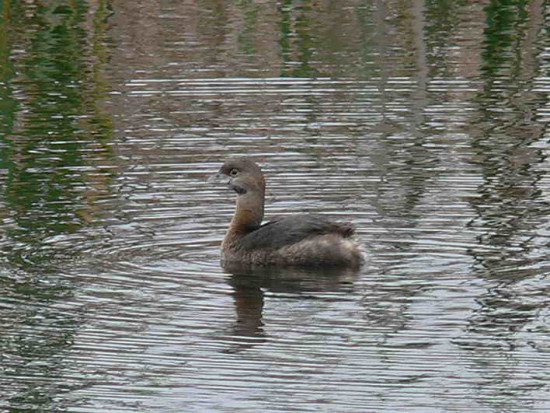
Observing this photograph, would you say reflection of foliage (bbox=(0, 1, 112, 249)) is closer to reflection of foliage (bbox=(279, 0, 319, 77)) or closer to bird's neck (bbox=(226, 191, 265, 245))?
bird's neck (bbox=(226, 191, 265, 245))

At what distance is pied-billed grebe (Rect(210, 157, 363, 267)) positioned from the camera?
11.6m

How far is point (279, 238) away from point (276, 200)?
1576 millimetres

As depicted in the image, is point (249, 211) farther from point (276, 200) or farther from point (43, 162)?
point (43, 162)

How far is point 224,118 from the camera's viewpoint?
1605 cm

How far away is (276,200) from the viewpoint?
13297 millimetres

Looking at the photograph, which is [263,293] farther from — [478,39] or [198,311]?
[478,39]

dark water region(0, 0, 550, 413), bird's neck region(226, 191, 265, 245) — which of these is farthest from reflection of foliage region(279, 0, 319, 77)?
bird's neck region(226, 191, 265, 245)

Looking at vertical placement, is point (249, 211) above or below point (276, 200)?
above

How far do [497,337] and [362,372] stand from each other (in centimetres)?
97

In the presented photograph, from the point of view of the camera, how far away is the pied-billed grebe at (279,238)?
38.0 ft

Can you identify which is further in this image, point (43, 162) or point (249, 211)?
point (43, 162)

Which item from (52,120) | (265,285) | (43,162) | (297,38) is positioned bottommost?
(297,38)

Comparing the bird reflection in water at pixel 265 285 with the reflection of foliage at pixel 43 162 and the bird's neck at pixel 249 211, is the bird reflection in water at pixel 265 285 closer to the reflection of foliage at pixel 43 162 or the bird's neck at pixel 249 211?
the bird's neck at pixel 249 211

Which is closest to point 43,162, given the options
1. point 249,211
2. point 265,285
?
point 249,211
